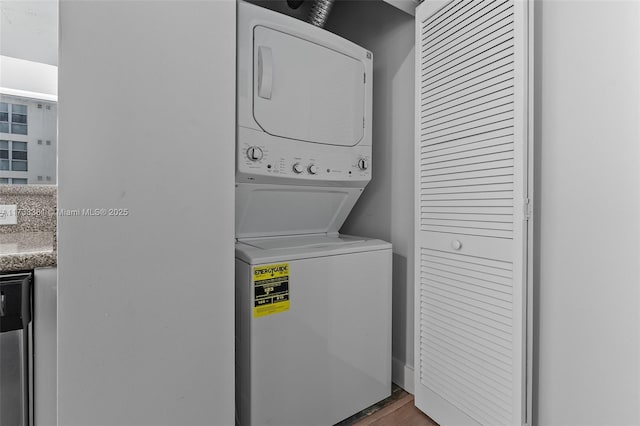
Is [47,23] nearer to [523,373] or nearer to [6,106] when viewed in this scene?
[6,106]

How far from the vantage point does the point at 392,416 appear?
1.66 meters

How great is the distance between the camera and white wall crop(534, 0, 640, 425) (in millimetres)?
1094

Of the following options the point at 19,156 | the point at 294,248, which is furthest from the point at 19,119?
the point at 294,248

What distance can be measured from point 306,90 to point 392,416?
168 cm

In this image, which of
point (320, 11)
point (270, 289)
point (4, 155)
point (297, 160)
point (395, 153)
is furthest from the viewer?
point (395, 153)

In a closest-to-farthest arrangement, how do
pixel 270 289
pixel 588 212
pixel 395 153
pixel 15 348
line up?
1. pixel 15 348
2. pixel 588 212
3. pixel 270 289
4. pixel 395 153

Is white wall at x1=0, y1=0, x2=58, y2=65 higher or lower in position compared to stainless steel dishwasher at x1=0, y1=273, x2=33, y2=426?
higher

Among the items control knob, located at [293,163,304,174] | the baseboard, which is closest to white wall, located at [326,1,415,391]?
the baseboard

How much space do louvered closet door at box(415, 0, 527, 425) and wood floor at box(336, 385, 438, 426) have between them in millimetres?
62

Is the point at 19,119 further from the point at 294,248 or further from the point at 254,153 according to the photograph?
the point at 294,248

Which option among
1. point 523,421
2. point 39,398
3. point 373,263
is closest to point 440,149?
point 373,263

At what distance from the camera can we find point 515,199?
4.09ft

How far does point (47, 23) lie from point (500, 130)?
1.90m

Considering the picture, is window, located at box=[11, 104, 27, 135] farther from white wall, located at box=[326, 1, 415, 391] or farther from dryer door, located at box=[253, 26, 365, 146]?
white wall, located at box=[326, 1, 415, 391]
